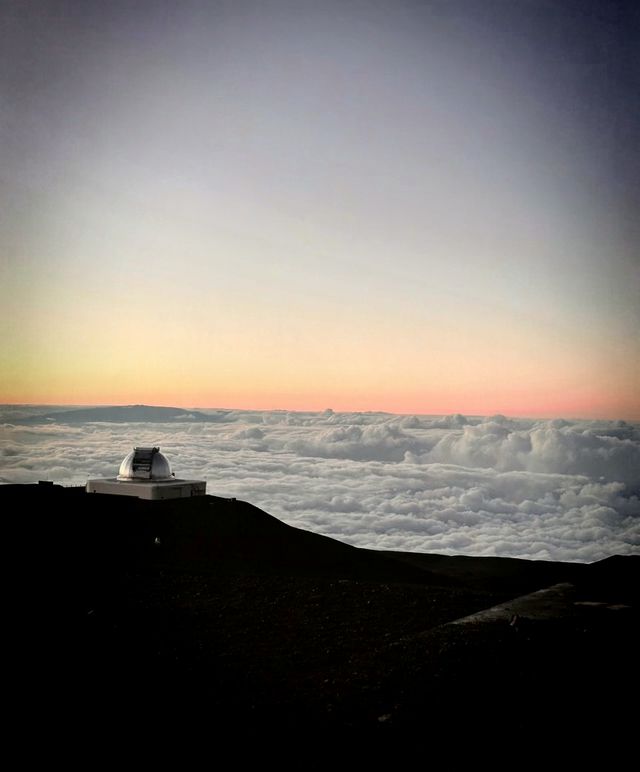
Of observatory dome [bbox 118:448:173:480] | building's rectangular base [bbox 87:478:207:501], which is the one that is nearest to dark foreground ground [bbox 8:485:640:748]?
building's rectangular base [bbox 87:478:207:501]

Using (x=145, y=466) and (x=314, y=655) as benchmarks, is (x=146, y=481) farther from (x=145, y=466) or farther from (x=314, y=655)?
(x=314, y=655)

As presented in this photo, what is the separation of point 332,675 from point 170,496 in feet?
51.0

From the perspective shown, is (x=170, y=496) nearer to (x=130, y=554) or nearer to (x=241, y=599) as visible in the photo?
(x=130, y=554)

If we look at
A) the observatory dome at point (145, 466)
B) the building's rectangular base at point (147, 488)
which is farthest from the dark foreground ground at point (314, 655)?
the observatory dome at point (145, 466)

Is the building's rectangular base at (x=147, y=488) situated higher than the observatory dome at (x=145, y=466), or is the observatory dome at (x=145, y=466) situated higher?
the observatory dome at (x=145, y=466)

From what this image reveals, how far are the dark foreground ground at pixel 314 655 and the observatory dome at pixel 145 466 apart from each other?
6377 millimetres

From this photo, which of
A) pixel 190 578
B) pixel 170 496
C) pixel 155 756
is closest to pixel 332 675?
pixel 155 756

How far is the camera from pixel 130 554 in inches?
709

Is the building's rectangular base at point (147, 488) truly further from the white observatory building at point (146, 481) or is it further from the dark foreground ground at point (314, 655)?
the dark foreground ground at point (314, 655)

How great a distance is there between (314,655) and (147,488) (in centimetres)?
1409

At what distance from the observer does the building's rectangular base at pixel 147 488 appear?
899 inches

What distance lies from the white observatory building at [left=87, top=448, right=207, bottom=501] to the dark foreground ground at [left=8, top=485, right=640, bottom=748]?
17.9 ft

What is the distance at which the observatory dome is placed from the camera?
78.3ft

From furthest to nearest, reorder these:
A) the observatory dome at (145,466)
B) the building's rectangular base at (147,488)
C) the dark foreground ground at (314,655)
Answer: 1. the observatory dome at (145,466)
2. the building's rectangular base at (147,488)
3. the dark foreground ground at (314,655)
